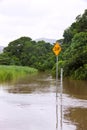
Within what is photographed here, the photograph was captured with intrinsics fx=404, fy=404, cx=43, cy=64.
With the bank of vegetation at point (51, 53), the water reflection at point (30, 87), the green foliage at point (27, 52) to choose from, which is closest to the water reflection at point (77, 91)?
the water reflection at point (30, 87)

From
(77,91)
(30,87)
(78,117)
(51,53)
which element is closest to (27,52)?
(51,53)

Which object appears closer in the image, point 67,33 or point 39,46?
point 67,33

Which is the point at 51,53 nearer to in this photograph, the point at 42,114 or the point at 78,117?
the point at 42,114

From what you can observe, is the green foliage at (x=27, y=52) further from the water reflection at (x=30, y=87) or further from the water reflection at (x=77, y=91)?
the water reflection at (x=77, y=91)

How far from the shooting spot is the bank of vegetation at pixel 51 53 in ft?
116

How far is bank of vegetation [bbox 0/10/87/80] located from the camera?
116 feet

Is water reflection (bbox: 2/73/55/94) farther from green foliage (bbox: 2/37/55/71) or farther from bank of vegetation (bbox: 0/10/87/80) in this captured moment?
green foliage (bbox: 2/37/55/71)

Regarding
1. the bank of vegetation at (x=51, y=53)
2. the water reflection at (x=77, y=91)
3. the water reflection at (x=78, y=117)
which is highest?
the bank of vegetation at (x=51, y=53)

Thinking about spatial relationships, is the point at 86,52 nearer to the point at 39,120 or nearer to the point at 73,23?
the point at 73,23

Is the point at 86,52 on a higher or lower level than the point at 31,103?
higher

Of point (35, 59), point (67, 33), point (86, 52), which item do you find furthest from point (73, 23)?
point (35, 59)

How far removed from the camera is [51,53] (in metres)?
76.9

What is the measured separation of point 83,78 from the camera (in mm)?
32844

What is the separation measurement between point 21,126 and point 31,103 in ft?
15.5
